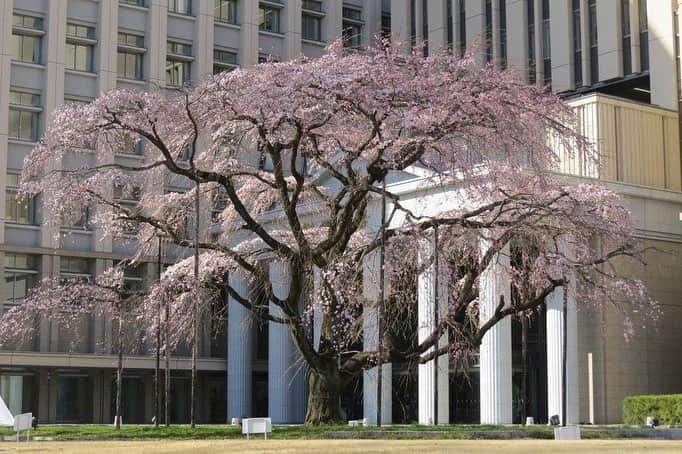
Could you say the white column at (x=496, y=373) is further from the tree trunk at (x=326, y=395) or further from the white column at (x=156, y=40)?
the white column at (x=156, y=40)

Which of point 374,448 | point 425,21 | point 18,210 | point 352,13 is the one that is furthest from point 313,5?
point 374,448

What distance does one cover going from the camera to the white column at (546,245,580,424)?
47.4 meters

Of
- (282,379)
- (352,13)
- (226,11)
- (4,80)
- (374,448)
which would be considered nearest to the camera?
(374,448)

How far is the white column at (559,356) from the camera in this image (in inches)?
1868

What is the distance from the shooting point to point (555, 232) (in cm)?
3716

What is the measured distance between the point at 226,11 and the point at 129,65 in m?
7.60

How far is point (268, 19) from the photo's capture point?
7669cm

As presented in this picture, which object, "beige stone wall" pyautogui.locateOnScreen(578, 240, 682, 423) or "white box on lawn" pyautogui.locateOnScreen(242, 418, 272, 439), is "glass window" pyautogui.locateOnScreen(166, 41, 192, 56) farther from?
"white box on lawn" pyautogui.locateOnScreen(242, 418, 272, 439)

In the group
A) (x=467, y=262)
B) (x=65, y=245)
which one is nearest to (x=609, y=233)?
(x=467, y=262)

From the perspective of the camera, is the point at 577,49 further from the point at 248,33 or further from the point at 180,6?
the point at 180,6

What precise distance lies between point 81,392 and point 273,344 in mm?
12594

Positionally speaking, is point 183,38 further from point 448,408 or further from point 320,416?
point 320,416

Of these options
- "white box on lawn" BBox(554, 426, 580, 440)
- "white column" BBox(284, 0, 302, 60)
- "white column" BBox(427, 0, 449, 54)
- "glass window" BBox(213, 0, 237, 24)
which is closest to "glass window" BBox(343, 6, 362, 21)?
"white column" BBox(284, 0, 302, 60)

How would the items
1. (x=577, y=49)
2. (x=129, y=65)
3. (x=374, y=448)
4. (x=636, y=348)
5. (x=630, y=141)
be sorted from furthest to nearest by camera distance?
(x=129, y=65) < (x=577, y=49) < (x=630, y=141) < (x=636, y=348) < (x=374, y=448)
